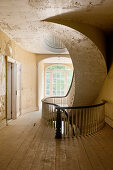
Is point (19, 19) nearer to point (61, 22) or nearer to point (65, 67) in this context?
point (61, 22)

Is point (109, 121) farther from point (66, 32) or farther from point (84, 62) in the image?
point (66, 32)

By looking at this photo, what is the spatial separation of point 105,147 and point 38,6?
10.6 ft

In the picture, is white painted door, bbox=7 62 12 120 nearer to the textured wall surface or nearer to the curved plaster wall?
the textured wall surface

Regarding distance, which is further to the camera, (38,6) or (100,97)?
(100,97)

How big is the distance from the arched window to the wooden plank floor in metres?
9.17

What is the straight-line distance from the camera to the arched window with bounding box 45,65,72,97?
13.7 metres

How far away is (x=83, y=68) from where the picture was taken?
5336mm

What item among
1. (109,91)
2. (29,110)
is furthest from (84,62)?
(29,110)

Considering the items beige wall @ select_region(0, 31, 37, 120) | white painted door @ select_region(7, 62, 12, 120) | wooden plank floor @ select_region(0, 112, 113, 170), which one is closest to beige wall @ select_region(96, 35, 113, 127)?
wooden plank floor @ select_region(0, 112, 113, 170)

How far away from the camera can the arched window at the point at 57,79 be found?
540 inches

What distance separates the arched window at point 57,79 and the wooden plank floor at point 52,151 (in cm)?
917

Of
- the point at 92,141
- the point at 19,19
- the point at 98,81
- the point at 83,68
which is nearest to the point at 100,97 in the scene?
the point at 98,81

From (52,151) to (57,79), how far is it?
10720mm

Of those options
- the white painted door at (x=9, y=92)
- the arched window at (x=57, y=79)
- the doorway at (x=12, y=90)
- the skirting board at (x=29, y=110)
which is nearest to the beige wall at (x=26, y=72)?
Answer: the skirting board at (x=29, y=110)
